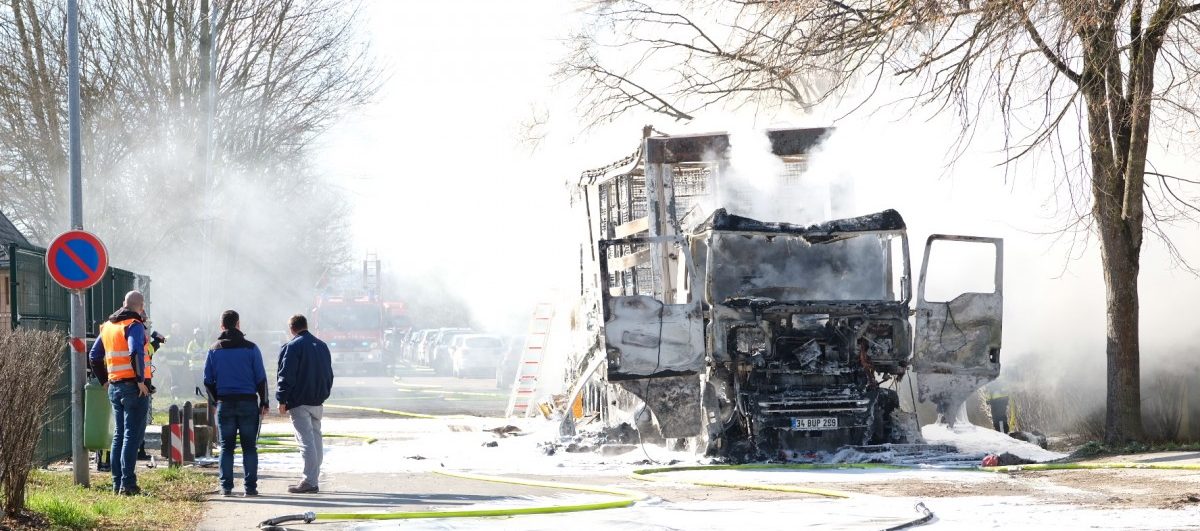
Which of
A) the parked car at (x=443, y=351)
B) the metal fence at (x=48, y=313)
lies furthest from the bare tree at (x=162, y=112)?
the metal fence at (x=48, y=313)

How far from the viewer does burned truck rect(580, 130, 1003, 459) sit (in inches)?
578

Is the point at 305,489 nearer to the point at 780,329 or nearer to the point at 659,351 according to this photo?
the point at 659,351

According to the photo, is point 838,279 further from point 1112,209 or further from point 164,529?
point 164,529

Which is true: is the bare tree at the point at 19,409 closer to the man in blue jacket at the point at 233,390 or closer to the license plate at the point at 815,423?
the man in blue jacket at the point at 233,390

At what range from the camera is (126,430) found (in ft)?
39.9

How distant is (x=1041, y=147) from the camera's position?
563 inches

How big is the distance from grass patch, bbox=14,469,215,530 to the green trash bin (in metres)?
0.37

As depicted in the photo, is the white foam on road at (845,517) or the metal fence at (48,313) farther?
the metal fence at (48,313)

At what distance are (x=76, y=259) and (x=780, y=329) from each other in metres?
6.80

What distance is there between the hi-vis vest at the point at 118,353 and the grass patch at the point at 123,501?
3.27 ft

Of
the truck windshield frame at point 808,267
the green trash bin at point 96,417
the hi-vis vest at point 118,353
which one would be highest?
the truck windshield frame at point 808,267

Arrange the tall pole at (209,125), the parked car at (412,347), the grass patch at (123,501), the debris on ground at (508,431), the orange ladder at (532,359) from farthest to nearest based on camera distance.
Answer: the parked car at (412,347), the tall pole at (209,125), the orange ladder at (532,359), the debris on ground at (508,431), the grass patch at (123,501)

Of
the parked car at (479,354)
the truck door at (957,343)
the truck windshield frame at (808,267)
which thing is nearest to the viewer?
the truck door at (957,343)

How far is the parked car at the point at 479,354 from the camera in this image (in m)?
45.3
